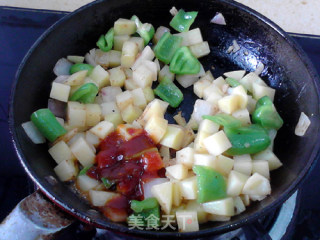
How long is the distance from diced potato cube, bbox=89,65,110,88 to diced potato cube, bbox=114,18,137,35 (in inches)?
5.6

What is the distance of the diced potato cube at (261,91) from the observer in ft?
4.34

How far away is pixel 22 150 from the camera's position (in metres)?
1.09

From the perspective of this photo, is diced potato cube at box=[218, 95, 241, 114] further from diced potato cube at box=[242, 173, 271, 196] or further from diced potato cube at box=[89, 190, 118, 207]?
diced potato cube at box=[89, 190, 118, 207]

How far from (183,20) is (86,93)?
403mm

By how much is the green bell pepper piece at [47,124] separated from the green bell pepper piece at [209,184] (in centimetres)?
39

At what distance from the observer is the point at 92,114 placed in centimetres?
127

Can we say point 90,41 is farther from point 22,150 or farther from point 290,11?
point 290,11

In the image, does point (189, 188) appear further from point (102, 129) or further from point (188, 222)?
point (102, 129)

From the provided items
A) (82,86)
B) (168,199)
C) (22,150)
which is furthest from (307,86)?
(22,150)

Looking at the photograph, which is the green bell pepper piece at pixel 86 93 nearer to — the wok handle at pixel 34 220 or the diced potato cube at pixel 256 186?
the wok handle at pixel 34 220

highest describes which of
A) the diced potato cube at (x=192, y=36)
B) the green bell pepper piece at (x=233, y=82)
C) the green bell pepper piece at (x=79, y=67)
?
the diced potato cube at (x=192, y=36)

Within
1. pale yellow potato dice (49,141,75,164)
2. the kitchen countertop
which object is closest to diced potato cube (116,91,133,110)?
pale yellow potato dice (49,141,75,164)

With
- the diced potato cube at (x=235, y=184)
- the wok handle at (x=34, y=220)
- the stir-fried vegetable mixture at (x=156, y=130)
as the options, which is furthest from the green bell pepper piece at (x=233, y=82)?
the wok handle at (x=34, y=220)

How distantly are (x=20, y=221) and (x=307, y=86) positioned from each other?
2.79ft
